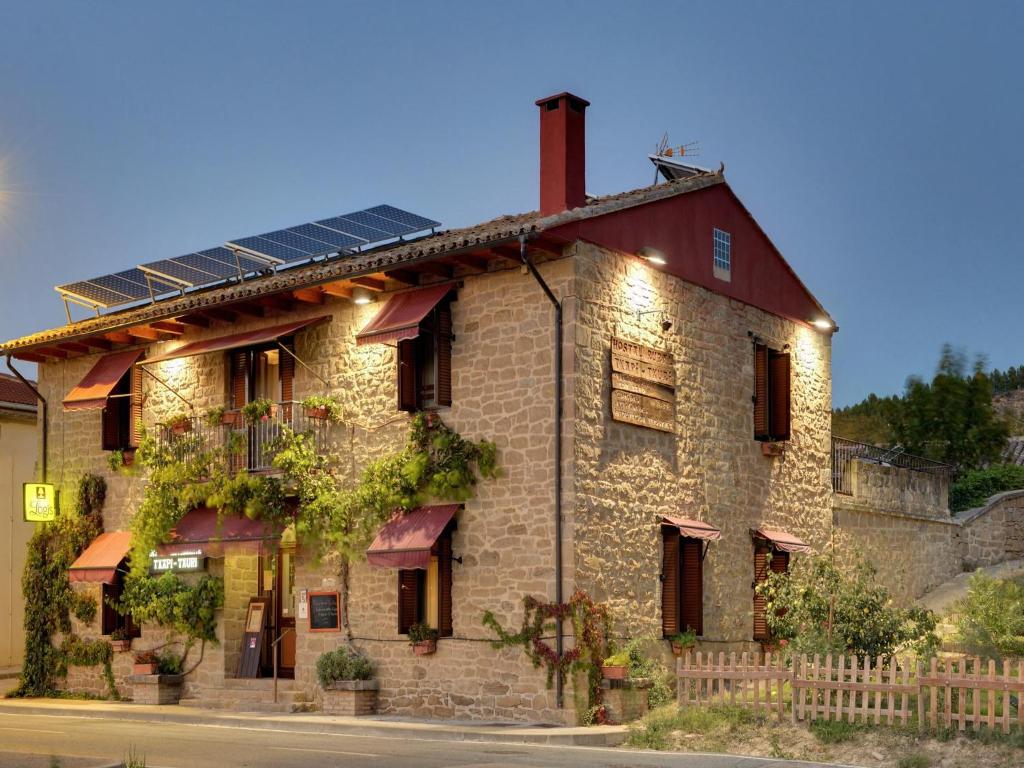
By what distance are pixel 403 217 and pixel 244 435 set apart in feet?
16.3

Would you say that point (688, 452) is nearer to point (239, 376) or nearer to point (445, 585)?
point (445, 585)

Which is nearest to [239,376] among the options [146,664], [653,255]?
[146,664]

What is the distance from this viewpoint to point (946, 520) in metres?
30.7

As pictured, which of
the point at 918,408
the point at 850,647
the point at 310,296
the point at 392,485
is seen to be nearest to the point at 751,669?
the point at 850,647

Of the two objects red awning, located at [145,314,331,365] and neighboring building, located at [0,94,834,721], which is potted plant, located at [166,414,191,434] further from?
red awning, located at [145,314,331,365]

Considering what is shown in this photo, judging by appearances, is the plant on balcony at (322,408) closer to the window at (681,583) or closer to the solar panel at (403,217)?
the solar panel at (403,217)

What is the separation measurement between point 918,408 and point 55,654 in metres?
22.5

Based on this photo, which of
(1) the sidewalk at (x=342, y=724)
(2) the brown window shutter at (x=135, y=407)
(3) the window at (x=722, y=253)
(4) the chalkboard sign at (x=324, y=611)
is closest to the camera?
(1) the sidewalk at (x=342, y=724)

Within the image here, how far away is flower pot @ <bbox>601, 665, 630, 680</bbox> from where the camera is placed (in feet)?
62.8

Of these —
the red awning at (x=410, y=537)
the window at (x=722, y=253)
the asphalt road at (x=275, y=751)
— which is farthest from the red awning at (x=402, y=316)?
the asphalt road at (x=275, y=751)

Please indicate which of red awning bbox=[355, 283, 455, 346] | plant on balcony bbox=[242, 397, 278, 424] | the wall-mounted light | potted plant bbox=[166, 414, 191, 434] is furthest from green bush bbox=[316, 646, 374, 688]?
the wall-mounted light

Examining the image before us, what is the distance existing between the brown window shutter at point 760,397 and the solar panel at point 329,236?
24.6 feet

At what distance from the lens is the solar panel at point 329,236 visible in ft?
81.9

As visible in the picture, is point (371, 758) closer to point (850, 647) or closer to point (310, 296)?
point (850, 647)
